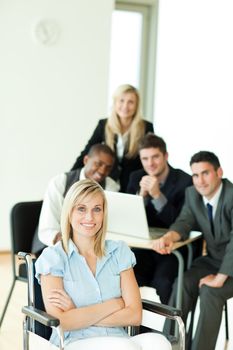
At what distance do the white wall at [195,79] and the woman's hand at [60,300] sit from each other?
152 inches

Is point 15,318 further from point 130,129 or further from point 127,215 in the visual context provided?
point 130,129

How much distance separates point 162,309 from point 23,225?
169 centimetres

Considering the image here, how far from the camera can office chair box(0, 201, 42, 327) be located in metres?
3.99

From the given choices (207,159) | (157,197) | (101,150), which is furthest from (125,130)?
(207,159)

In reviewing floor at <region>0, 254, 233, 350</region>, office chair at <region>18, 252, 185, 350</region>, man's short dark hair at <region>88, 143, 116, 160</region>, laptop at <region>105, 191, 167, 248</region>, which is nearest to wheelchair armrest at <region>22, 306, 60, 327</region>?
office chair at <region>18, 252, 185, 350</region>

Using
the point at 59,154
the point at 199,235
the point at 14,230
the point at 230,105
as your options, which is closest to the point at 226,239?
the point at 199,235

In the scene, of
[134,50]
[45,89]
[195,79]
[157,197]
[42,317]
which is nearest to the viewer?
[42,317]

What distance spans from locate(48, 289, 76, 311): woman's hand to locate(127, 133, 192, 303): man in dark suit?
1.48 m

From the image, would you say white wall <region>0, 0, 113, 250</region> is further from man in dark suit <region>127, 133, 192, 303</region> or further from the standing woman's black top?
man in dark suit <region>127, 133, 192, 303</region>

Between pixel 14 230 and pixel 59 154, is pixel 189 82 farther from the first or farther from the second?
pixel 14 230

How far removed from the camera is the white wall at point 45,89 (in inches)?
246

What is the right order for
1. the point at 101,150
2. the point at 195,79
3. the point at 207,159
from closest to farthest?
the point at 207,159, the point at 101,150, the point at 195,79

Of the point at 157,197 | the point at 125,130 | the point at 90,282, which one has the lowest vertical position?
the point at 90,282

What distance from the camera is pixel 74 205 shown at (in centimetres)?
259
